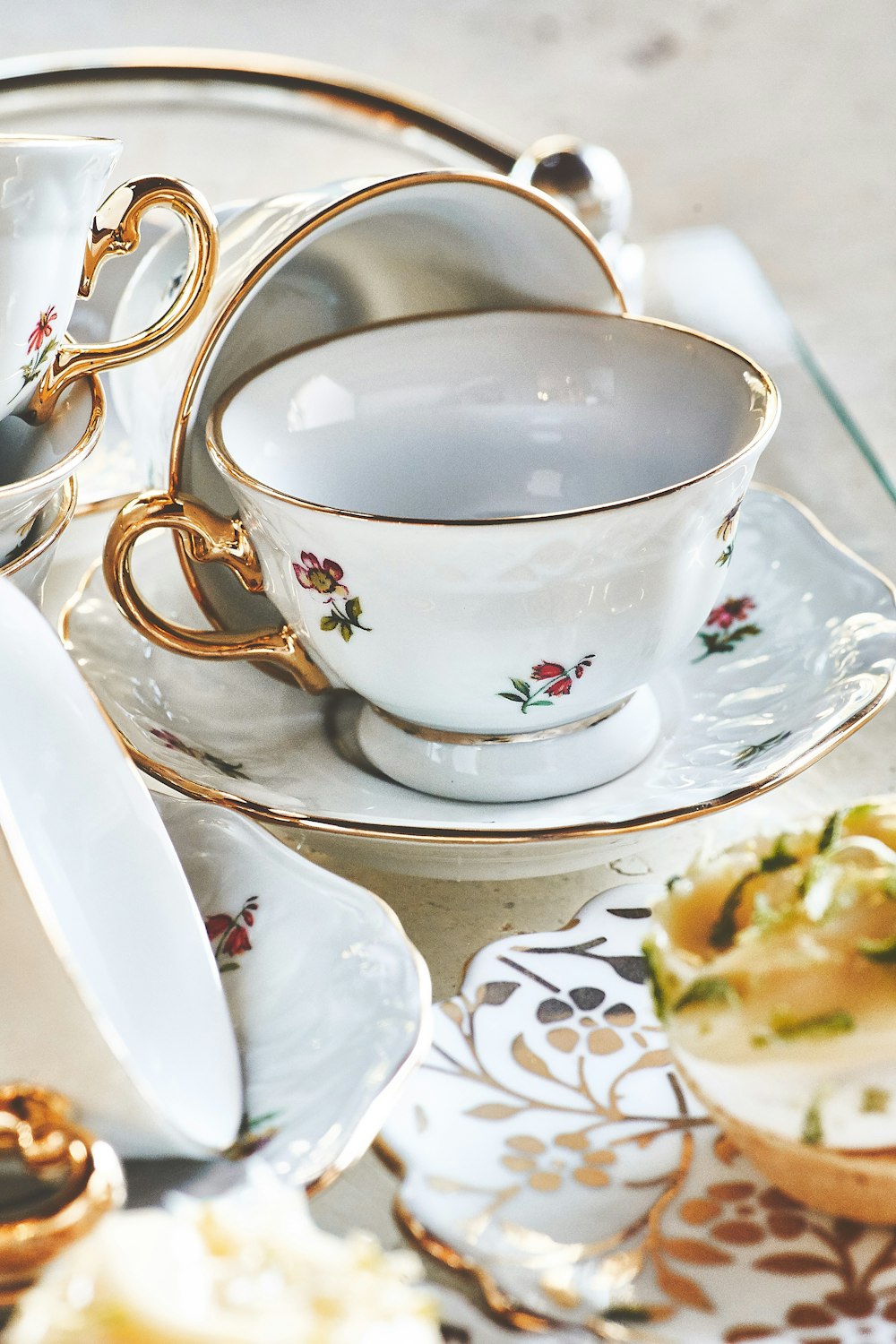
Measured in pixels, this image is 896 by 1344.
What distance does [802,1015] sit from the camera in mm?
218

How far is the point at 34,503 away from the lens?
1.11 ft

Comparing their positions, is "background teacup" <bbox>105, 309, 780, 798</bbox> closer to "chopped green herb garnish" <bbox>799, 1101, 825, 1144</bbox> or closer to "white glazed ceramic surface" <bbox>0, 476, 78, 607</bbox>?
"white glazed ceramic surface" <bbox>0, 476, 78, 607</bbox>

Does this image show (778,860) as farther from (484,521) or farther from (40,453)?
(40,453)

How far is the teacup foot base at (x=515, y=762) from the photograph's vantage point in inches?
14.4

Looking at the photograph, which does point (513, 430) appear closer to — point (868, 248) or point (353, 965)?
point (353, 965)

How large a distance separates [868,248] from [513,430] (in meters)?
0.94

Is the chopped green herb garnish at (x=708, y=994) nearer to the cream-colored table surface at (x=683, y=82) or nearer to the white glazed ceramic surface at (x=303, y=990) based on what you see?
the white glazed ceramic surface at (x=303, y=990)

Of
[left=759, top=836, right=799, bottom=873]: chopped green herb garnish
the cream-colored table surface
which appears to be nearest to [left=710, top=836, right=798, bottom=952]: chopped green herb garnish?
[left=759, top=836, right=799, bottom=873]: chopped green herb garnish

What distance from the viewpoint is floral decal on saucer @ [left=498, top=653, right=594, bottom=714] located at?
0.35m

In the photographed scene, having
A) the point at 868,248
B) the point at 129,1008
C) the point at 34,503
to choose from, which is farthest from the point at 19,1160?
the point at 868,248

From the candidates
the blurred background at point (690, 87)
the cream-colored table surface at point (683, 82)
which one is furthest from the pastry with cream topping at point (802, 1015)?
the blurred background at point (690, 87)

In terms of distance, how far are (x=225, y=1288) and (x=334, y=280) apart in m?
0.36

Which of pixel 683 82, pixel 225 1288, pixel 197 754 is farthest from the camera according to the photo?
pixel 683 82

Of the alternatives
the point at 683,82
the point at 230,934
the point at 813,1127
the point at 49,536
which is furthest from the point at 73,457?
the point at 683,82
